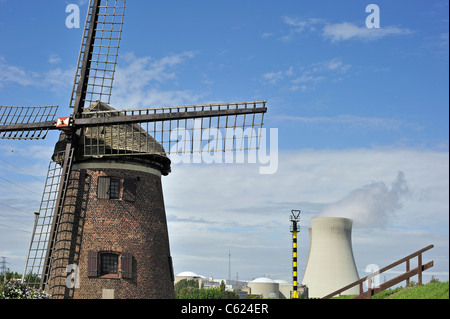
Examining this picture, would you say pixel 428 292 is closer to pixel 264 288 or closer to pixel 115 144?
pixel 115 144

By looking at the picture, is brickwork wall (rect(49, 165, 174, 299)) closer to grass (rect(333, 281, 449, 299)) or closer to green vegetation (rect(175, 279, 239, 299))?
grass (rect(333, 281, 449, 299))

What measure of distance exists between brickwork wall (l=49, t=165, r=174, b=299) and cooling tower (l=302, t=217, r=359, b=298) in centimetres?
2556

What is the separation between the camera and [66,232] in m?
21.7

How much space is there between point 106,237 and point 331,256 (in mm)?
28742

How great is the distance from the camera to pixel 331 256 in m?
46.1

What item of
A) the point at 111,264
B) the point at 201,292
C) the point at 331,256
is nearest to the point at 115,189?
the point at 111,264

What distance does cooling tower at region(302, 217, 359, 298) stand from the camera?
45500mm

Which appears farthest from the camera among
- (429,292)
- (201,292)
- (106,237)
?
(201,292)

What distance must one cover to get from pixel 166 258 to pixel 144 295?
2.11 metres

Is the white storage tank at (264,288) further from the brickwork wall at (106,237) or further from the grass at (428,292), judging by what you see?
the grass at (428,292)
